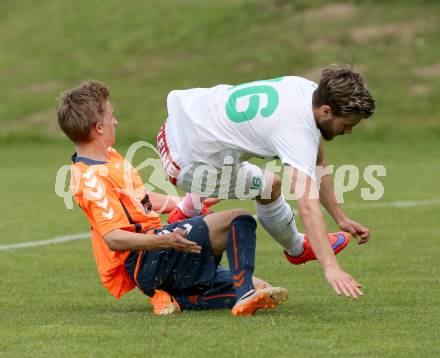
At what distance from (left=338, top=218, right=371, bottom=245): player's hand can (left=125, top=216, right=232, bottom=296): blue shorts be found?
2.78ft

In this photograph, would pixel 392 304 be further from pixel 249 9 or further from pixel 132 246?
pixel 249 9

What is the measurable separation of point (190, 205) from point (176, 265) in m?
0.79

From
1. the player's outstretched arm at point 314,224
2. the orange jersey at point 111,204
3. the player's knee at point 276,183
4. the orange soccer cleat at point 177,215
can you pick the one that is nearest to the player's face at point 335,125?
the player's outstretched arm at point 314,224

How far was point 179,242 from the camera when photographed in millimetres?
6516

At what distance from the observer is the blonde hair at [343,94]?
250 inches

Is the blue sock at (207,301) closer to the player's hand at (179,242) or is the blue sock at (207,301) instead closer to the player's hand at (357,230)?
the player's hand at (179,242)

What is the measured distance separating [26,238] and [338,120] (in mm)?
5626

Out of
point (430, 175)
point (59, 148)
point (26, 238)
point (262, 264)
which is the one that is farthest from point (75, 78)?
point (262, 264)

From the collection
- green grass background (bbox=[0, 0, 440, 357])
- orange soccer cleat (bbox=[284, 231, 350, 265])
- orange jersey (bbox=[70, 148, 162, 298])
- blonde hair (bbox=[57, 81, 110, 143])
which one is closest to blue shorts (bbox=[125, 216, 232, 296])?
orange jersey (bbox=[70, 148, 162, 298])

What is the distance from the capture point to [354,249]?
1028 centimetres

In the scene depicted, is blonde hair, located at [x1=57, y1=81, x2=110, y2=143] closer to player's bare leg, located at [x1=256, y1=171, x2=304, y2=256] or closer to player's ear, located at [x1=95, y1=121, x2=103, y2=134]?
player's ear, located at [x1=95, y1=121, x2=103, y2=134]

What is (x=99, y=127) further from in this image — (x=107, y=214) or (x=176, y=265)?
(x=176, y=265)

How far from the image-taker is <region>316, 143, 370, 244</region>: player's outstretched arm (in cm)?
702

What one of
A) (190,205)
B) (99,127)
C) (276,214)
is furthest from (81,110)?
(276,214)
